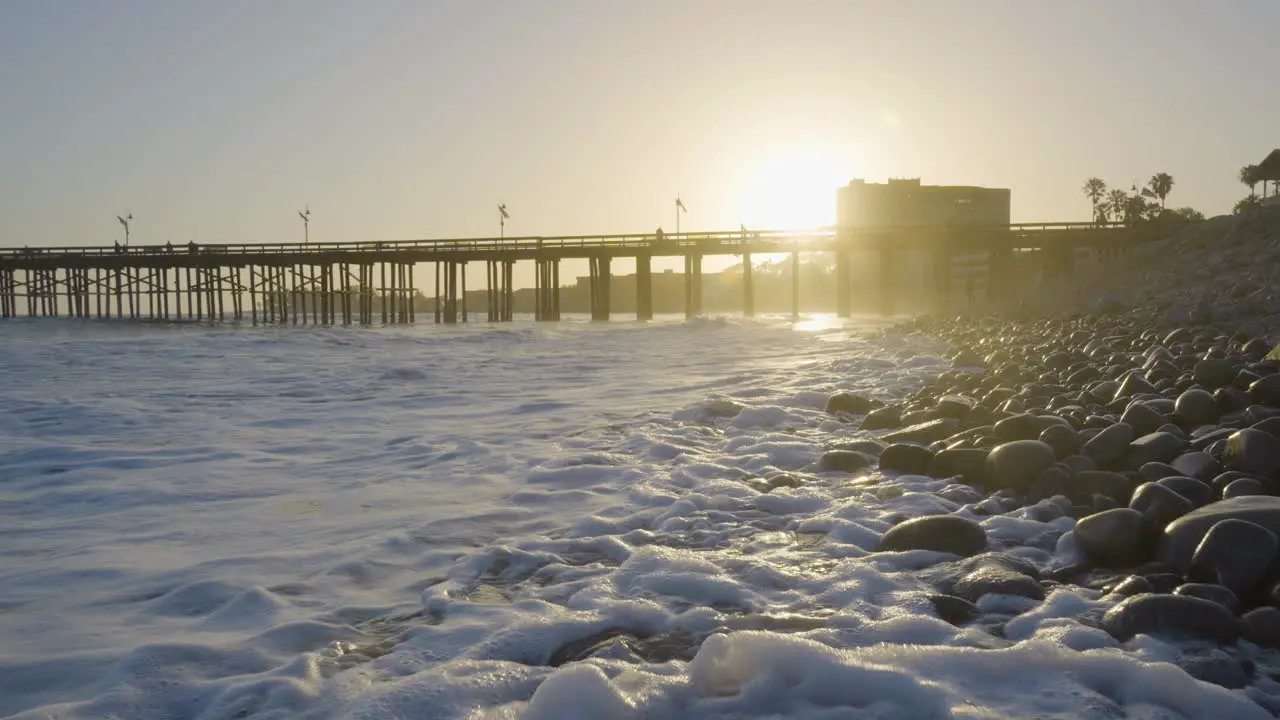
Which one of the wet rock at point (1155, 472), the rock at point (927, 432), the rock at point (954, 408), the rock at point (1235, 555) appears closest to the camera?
the rock at point (1235, 555)

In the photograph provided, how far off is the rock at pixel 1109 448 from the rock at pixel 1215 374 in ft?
7.24

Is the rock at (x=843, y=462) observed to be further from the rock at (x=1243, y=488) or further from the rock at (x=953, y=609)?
the rock at (x=953, y=609)

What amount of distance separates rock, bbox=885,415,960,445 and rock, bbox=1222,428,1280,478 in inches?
82.7

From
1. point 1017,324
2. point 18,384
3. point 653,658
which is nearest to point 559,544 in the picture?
point 653,658

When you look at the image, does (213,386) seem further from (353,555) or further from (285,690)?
(285,690)

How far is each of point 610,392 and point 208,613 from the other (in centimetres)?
842

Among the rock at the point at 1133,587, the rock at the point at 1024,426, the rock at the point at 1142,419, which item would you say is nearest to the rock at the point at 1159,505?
the rock at the point at 1133,587

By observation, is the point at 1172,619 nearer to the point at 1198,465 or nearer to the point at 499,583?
the point at 1198,465

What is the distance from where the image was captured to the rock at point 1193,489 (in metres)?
3.91

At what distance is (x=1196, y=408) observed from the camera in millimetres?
5527

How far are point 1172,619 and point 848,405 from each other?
5.81 meters

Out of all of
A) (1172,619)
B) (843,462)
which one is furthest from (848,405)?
(1172,619)

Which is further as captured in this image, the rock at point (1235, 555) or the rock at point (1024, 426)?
the rock at point (1024, 426)

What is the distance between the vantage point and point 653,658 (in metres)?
2.92
